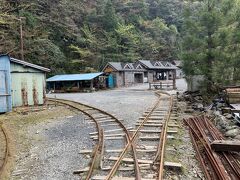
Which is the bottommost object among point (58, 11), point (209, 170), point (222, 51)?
point (209, 170)

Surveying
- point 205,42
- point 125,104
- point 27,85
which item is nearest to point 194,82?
point 205,42

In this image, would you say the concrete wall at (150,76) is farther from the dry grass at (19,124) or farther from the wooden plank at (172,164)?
the wooden plank at (172,164)

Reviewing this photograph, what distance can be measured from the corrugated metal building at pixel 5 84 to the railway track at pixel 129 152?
6.83m

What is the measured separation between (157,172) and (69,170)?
2132 millimetres

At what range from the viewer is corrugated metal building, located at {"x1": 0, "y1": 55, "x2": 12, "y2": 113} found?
15.4 metres

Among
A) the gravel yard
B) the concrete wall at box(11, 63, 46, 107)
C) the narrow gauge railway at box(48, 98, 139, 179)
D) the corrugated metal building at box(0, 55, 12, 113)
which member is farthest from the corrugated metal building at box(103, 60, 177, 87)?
the narrow gauge railway at box(48, 98, 139, 179)

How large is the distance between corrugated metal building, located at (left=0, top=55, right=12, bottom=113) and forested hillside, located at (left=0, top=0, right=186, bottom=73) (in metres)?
21.4

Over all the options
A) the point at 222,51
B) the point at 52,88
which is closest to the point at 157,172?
the point at 222,51

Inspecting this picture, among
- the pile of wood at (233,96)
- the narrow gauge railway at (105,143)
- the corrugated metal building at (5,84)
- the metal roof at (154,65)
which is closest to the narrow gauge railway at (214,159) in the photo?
the narrow gauge railway at (105,143)

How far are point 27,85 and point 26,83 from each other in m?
0.14

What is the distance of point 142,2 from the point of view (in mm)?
67938

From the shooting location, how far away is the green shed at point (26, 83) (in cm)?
1700

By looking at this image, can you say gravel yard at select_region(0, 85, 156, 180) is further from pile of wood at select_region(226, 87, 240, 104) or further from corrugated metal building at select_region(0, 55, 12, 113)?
pile of wood at select_region(226, 87, 240, 104)

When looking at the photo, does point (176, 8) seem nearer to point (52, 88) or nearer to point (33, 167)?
point (52, 88)
